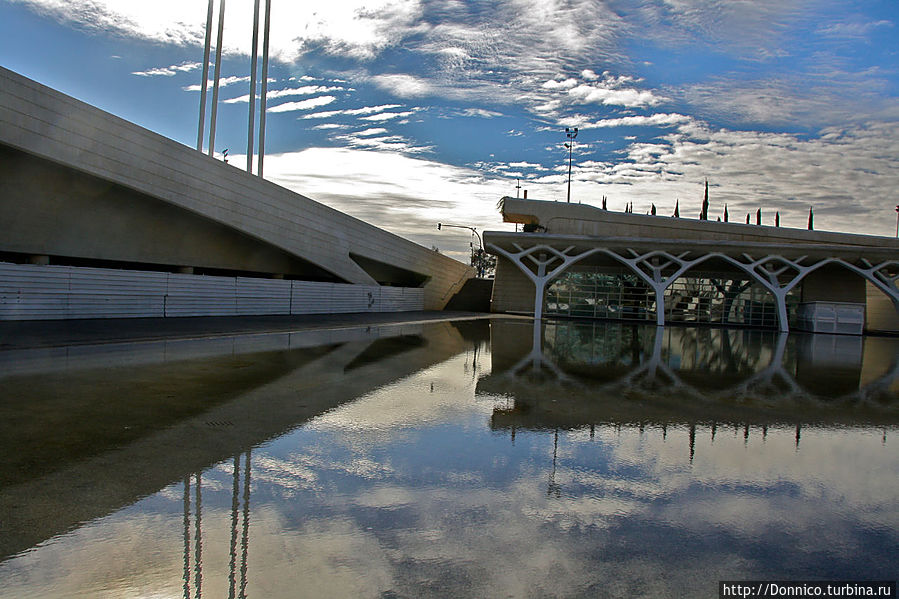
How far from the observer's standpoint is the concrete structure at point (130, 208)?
1762cm

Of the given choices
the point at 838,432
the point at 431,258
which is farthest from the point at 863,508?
the point at 431,258

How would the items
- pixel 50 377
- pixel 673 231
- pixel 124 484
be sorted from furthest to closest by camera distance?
pixel 673 231 < pixel 50 377 < pixel 124 484

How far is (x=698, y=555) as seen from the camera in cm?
362

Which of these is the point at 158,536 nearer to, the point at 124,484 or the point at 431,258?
the point at 124,484

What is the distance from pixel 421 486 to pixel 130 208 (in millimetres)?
22299

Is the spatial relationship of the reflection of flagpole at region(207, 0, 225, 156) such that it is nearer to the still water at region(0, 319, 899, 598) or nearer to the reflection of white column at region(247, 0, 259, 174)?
the reflection of white column at region(247, 0, 259, 174)

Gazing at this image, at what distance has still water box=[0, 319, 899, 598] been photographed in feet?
10.8

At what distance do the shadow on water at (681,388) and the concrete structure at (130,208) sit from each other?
13.0m

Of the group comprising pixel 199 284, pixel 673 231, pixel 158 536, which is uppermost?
pixel 673 231

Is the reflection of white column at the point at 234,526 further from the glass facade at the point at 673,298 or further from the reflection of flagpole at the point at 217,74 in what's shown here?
the glass facade at the point at 673,298

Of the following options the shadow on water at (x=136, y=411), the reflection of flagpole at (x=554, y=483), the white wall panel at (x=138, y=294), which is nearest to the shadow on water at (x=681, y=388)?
the reflection of flagpole at (x=554, y=483)

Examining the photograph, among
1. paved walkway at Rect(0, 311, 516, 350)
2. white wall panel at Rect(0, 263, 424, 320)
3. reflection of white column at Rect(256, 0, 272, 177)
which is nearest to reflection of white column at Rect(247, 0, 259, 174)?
reflection of white column at Rect(256, 0, 272, 177)

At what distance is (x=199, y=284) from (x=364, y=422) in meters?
17.0

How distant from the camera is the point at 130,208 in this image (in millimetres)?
23219
